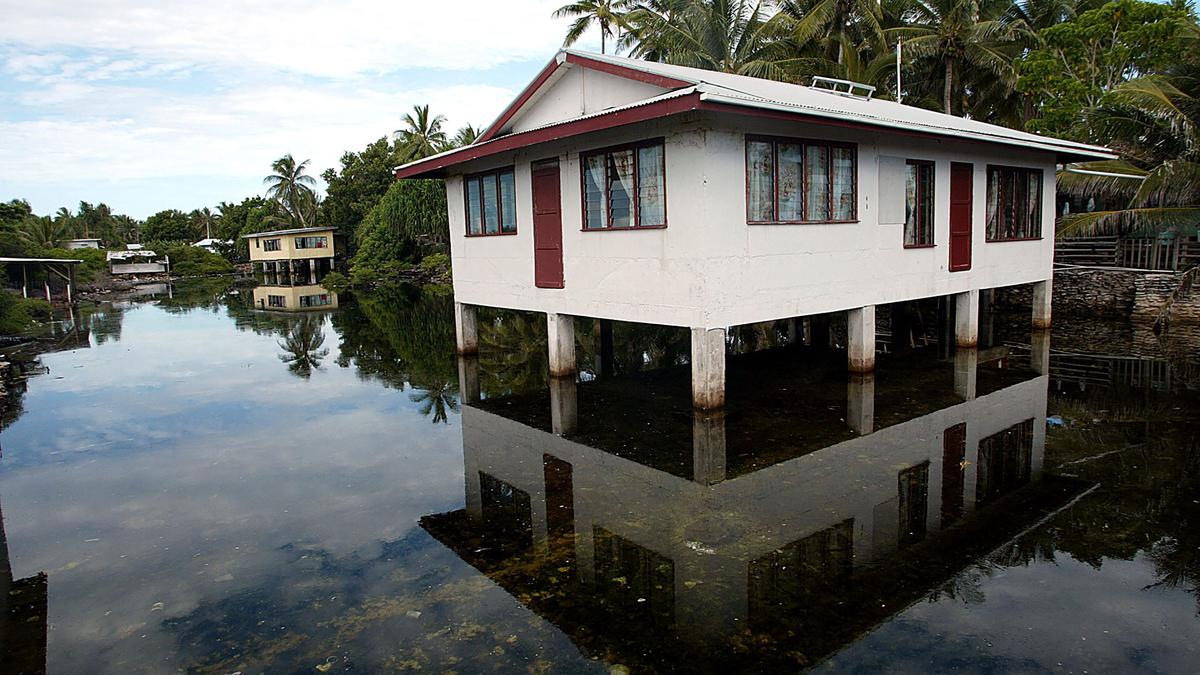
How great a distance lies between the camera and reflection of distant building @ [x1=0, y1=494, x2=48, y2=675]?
546 centimetres

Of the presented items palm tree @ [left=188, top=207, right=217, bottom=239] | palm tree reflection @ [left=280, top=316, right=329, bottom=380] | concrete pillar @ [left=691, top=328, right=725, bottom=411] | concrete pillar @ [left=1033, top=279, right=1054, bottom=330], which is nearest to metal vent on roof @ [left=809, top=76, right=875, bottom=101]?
concrete pillar @ [left=1033, top=279, right=1054, bottom=330]

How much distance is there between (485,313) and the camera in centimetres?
2966

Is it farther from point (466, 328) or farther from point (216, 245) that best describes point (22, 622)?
point (216, 245)

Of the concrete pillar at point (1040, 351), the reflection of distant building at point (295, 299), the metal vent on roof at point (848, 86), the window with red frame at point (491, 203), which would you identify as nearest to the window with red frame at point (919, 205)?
the metal vent on roof at point (848, 86)

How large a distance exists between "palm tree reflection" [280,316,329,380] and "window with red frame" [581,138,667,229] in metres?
7.92

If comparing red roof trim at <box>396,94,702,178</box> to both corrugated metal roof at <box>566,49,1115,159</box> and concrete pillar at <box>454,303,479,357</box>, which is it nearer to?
corrugated metal roof at <box>566,49,1115,159</box>

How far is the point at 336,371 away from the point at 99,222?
323 ft

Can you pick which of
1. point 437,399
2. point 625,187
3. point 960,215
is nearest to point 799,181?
point 625,187

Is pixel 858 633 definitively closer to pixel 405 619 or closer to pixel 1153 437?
pixel 405 619

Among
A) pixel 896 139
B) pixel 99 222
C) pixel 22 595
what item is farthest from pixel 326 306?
pixel 99 222

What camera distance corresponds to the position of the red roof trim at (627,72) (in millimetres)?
10670

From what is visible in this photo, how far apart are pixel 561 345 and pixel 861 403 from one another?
5281mm

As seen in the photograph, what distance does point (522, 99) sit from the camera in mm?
14305

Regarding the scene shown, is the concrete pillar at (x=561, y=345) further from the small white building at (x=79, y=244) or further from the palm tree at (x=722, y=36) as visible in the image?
the small white building at (x=79, y=244)
